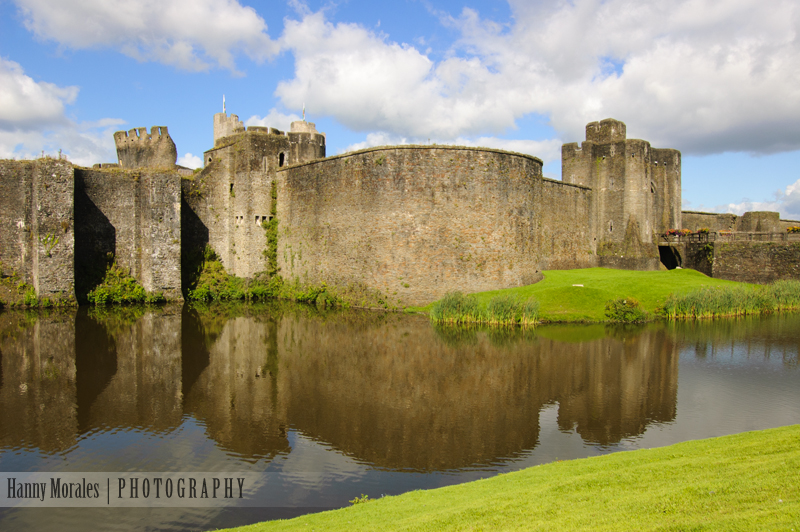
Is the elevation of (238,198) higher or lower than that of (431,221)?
higher

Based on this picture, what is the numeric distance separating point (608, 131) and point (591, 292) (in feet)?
57.0

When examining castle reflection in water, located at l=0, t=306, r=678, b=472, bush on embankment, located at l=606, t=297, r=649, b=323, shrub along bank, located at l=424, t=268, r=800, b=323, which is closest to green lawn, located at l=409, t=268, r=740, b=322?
shrub along bank, located at l=424, t=268, r=800, b=323

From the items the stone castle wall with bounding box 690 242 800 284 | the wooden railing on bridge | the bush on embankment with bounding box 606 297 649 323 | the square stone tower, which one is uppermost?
the square stone tower

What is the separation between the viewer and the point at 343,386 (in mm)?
11227

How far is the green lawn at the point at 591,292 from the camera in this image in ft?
65.0

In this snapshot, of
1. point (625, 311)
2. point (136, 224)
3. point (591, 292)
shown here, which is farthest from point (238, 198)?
point (625, 311)

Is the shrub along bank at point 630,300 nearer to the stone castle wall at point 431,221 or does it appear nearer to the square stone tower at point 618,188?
the stone castle wall at point 431,221

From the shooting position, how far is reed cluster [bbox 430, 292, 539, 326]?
19.2 m

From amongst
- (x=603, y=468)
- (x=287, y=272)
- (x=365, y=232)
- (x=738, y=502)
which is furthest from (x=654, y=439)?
(x=287, y=272)

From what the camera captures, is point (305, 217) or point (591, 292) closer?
point (591, 292)

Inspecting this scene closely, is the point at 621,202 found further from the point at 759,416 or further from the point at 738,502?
the point at 738,502

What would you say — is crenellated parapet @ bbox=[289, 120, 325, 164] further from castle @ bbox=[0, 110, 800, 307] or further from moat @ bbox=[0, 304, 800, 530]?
moat @ bbox=[0, 304, 800, 530]

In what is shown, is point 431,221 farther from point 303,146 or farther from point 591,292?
point 303,146

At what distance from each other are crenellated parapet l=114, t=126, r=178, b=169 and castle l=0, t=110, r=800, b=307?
0.06 metres
